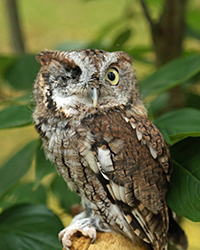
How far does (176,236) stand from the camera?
4.17 ft

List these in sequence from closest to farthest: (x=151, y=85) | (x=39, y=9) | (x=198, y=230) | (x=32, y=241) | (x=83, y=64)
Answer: (x=83, y=64)
(x=32, y=241)
(x=151, y=85)
(x=198, y=230)
(x=39, y=9)

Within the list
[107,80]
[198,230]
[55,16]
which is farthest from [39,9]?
[107,80]

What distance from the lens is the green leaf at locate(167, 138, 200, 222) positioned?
3.27 ft


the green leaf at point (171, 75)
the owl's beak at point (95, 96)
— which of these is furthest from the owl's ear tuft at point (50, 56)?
the green leaf at point (171, 75)

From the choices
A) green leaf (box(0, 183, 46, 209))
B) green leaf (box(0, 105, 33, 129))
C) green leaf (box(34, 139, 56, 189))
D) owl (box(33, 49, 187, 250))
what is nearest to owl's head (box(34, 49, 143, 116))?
owl (box(33, 49, 187, 250))

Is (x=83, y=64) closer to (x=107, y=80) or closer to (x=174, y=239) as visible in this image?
(x=107, y=80)

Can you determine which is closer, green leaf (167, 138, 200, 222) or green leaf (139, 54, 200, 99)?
green leaf (167, 138, 200, 222)

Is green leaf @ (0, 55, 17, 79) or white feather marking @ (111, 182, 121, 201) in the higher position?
green leaf @ (0, 55, 17, 79)

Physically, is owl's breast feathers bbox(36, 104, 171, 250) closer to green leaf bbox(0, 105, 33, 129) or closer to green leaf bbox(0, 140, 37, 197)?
green leaf bbox(0, 105, 33, 129)

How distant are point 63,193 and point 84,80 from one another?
779 millimetres

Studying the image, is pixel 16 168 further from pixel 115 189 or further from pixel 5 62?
pixel 5 62

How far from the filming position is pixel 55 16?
5.07 metres

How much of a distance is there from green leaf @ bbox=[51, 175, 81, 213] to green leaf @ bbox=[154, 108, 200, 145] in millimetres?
621

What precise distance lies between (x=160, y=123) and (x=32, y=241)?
711 mm
